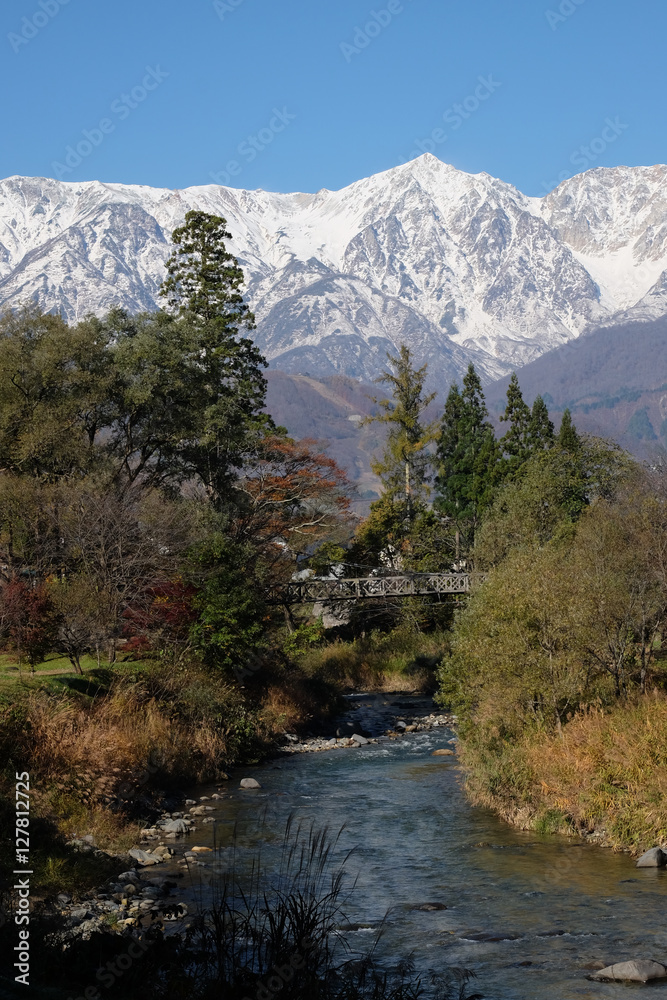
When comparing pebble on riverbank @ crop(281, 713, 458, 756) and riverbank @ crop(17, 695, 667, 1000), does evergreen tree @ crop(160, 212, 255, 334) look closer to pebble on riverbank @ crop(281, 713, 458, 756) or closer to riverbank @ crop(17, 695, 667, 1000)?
pebble on riverbank @ crop(281, 713, 458, 756)

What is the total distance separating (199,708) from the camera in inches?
1238

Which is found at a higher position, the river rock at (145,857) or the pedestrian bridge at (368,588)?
the pedestrian bridge at (368,588)

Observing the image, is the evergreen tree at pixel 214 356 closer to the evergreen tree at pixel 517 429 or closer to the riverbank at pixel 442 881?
the riverbank at pixel 442 881

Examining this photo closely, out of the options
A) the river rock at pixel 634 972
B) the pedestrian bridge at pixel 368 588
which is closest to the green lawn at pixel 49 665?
the pedestrian bridge at pixel 368 588

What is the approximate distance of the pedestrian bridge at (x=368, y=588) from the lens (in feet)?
160

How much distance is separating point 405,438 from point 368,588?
75.1ft

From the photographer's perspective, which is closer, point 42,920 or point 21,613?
point 42,920

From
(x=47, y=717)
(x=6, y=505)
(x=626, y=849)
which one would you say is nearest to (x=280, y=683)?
(x=6, y=505)

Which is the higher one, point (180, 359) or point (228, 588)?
point (180, 359)

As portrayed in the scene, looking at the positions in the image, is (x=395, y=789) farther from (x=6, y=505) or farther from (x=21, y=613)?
(x=6, y=505)

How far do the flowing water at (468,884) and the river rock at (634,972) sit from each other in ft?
0.67

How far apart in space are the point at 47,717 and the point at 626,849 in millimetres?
12913

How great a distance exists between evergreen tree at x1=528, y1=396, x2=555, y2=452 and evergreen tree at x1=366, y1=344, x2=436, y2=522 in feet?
24.9

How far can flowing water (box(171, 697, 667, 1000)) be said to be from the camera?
1484cm
